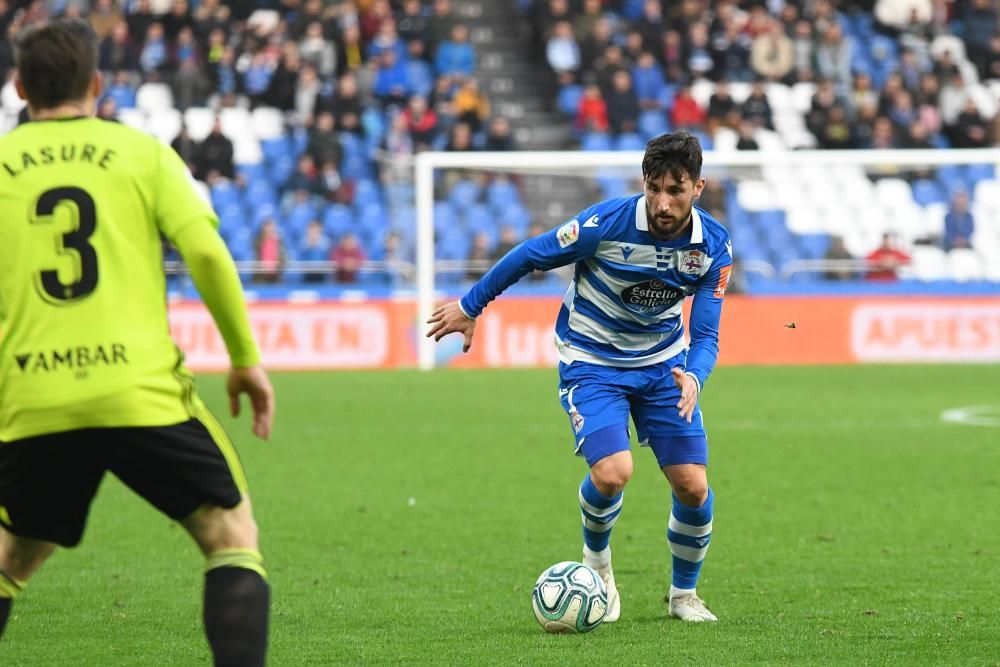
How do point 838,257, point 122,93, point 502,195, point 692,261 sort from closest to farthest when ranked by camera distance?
point 692,261, point 838,257, point 502,195, point 122,93

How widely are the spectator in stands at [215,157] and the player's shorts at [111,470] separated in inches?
759

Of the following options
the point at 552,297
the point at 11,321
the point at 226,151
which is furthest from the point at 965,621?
the point at 226,151

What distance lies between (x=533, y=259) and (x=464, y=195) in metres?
15.6

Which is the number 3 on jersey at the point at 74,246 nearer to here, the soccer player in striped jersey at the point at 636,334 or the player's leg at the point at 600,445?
the soccer player in striped jersey at the point at 636,334

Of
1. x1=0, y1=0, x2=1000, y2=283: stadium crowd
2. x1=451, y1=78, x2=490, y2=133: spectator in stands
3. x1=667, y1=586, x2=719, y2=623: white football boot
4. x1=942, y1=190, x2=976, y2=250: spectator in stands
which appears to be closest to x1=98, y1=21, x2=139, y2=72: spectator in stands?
x1=0, y1=0, x2=1000, y2=283: stadium crowd

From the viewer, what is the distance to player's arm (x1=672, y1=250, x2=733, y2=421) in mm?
6133

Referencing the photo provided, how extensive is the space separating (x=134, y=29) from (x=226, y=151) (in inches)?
147

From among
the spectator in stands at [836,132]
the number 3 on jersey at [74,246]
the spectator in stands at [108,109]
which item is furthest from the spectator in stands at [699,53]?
the number 3 on jersey at [74,246]

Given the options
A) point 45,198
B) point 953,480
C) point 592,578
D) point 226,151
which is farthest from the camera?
point 226,151

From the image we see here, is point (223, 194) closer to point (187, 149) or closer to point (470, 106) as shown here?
point (187, 149)

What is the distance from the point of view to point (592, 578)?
620 centimetres

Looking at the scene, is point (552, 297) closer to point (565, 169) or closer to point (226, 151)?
point (565, 169)

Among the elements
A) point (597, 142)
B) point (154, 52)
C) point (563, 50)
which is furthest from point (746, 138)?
point (154, 52)

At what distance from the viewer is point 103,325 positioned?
3.91 meters
